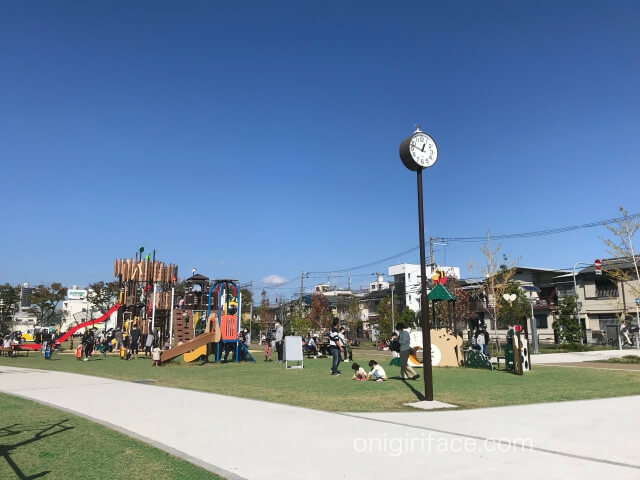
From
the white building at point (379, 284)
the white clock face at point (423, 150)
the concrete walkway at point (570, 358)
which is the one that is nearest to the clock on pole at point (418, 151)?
the white clock face at point (423, 150)

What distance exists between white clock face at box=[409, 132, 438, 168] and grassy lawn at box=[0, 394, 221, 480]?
7.72 meters

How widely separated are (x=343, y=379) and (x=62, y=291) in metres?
62.2

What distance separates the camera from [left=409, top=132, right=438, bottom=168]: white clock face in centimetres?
1066

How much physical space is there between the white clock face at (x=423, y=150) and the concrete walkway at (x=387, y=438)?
5335 mm

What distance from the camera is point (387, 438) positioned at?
6.30 m

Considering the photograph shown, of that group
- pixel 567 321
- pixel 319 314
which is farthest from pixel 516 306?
pixel 319 314

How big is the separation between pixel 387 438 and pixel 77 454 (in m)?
3.83

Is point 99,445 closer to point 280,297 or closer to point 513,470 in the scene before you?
point 513,470

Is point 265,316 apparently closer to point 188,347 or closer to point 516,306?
point 516,306

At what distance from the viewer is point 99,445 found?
20.2 feet

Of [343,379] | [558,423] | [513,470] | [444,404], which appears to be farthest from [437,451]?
[343,379]

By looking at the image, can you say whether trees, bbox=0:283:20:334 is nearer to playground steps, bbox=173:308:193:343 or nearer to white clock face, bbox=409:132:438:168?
playground steps, bbox=173:308:193:343

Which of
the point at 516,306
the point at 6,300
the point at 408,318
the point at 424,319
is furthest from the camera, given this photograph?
the point at 6,300

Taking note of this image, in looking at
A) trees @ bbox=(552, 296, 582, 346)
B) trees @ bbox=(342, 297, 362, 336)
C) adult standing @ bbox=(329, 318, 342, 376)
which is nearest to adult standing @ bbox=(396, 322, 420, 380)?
adult standing @ bbox=(329, 318, 342, 376)
